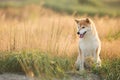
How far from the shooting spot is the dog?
1022 cm

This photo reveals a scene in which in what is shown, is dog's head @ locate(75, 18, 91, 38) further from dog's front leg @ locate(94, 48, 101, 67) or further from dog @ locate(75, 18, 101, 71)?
dog's front leg @ locate(94, 48, 101, 67)

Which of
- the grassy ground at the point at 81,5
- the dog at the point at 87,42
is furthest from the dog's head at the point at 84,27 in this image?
the grassy ground at the point at 81,5

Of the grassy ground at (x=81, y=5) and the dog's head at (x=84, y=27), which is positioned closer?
the dog's head at (x=84, y=27)

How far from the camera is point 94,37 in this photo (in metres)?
10.4

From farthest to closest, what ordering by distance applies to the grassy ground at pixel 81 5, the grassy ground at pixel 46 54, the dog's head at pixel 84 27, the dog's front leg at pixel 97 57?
1. the grassy ground at pixel 81 5
2. the dog's front leg at pixel 97 57
3. the dog's head at pixel 84 27
4. the grassy ground at pixel 46 54

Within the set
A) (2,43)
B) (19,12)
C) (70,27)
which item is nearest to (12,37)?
(2,43)

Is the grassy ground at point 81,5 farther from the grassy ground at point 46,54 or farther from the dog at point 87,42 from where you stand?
the dog at point 87,42

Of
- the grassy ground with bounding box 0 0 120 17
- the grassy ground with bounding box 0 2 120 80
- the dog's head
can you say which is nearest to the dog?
the dog's head

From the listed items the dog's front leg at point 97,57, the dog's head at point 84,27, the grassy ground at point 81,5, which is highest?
the dog's head at point 84,27

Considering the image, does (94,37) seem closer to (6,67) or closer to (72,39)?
(72,39)

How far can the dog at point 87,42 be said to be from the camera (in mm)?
10219

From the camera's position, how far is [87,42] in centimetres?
1039

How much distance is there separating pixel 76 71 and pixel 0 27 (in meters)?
2.66

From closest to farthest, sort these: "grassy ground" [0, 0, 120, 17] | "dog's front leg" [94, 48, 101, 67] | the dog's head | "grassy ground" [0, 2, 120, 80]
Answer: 1. "grassy ground" [0, 2, 120, 80]
2. the dog's head
3. "dog's front leg" [94, 48, 101, 67]
4. "grassy ground" [0, 0, 120, 17]
